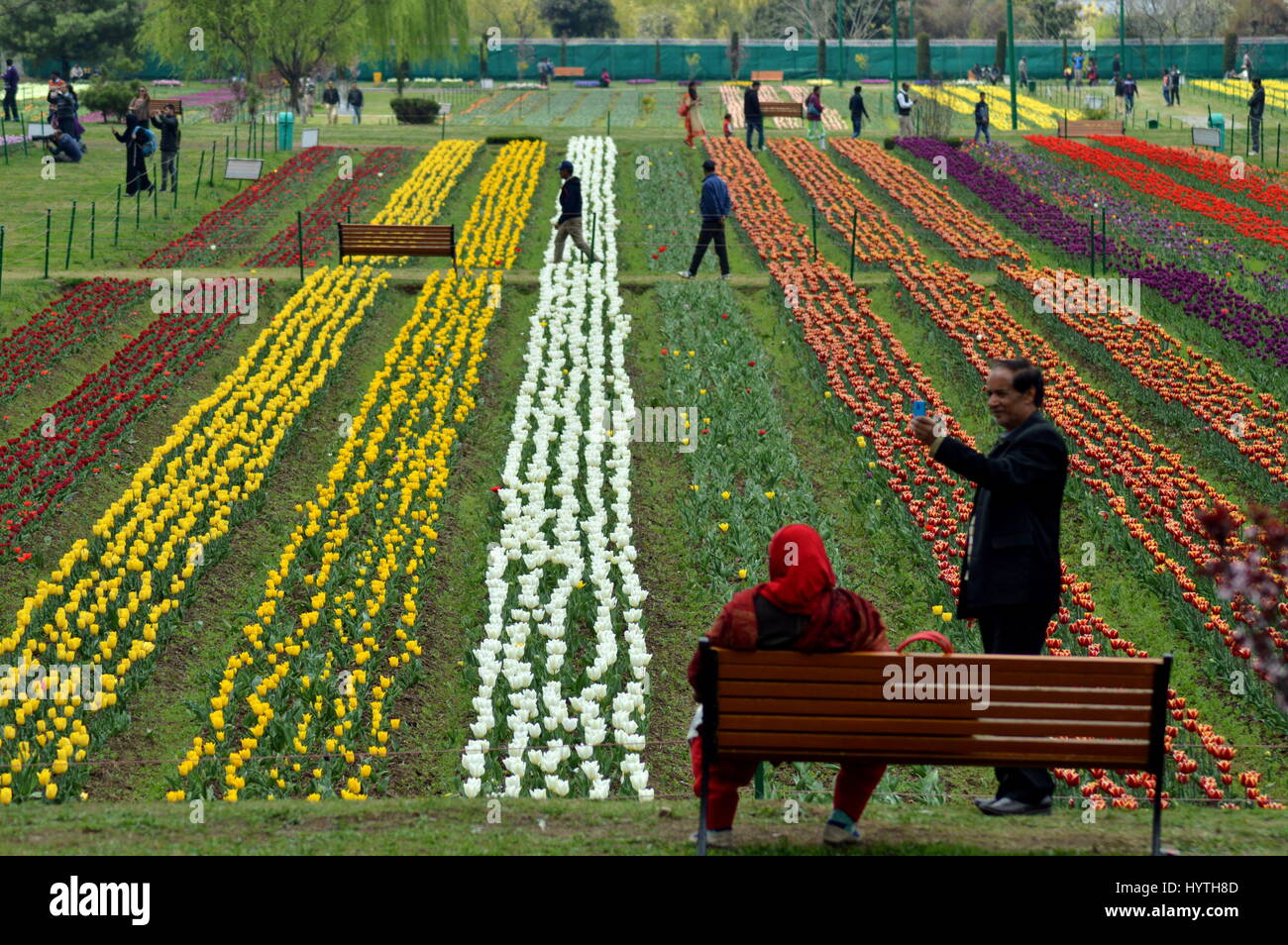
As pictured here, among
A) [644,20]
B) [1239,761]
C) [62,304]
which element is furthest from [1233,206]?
[644,20]

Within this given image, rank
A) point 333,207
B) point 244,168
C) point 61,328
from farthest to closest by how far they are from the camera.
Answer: point 244,168, point 333,207, point 61,328

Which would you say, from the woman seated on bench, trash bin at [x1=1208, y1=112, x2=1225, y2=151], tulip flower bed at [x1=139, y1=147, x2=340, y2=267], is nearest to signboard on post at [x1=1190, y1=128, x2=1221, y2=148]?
trash bin at [x1=1208, y1=112, x2=1225, y2=151]

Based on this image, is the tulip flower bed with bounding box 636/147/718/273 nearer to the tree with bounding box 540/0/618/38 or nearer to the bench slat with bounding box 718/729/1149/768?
the bench slat with bounding box 718/729/1149/768

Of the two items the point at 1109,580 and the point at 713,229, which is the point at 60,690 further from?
the point at 713,229

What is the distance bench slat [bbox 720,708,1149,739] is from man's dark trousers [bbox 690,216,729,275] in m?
18.2

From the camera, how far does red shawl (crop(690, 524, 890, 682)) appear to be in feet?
22.5

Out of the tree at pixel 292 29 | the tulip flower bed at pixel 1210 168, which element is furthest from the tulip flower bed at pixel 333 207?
the tulip flower bed at pixel 1210 168

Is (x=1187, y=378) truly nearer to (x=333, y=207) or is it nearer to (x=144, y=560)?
(x=144, y=560)

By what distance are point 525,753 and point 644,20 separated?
95.1m

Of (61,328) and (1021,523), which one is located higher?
(61,328)

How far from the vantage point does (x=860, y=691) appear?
6.99 m

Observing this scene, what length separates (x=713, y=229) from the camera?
25141mm

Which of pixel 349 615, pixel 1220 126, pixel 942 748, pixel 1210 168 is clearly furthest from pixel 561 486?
pixel 1220 126

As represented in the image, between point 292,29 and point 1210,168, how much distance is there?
983 inches
